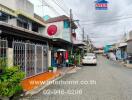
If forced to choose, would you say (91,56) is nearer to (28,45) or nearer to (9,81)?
(28,45)

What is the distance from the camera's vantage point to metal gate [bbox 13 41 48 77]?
1230 cm

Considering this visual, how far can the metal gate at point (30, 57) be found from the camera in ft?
40.4

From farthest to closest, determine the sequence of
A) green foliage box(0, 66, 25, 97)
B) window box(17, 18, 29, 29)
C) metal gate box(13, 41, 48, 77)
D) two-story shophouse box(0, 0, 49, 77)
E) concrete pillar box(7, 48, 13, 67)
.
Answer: window box(17, 18, 29, 29) → metal gate box(13, 41, 48, 77) → concrete pillar box(7, 48, 13, 67) → two-story shophouse box(0, 0, 49, 77) → green foliage box(0, 66, 25, 97)

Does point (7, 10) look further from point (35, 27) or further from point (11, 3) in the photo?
point (35, 27)

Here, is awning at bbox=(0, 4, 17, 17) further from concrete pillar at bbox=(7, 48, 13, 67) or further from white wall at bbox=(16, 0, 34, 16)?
concrete pillar at bbox=(7, 48, 13, 67)

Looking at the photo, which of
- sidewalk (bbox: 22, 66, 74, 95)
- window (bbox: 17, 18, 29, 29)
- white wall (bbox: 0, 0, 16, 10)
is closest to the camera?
sidewalk (bbox: 22, 66, 74, 95)

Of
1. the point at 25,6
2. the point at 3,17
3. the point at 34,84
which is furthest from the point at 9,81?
the point at 25,6

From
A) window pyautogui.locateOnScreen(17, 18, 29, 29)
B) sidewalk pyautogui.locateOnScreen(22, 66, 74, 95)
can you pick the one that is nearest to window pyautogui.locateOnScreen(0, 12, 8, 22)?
window pyautogui.locateOnScreen(17, 18, 29, 29)

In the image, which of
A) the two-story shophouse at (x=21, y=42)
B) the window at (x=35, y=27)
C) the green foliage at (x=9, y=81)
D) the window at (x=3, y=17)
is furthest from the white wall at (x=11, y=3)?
the green foliage at (x=9, y=81)

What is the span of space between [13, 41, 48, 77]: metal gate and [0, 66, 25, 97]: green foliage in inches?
166

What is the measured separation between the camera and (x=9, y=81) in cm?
742

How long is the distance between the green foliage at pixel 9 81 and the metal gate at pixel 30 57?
4.22m

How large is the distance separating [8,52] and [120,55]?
45800mm

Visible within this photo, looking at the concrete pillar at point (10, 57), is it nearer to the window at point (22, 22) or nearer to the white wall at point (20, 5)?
the white wall at point (20, 5)
